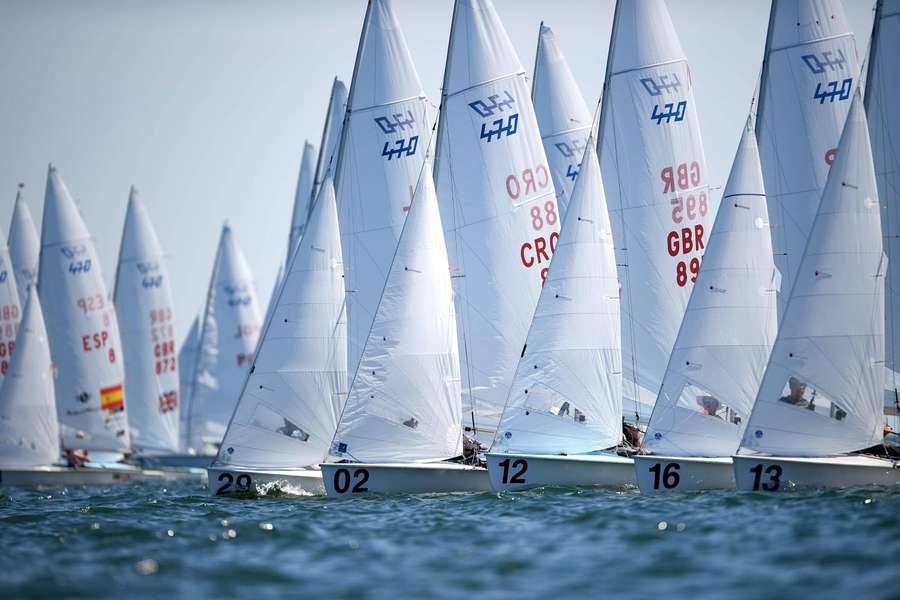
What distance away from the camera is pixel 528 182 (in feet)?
96.2

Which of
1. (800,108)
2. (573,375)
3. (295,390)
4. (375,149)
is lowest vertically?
(295,390)

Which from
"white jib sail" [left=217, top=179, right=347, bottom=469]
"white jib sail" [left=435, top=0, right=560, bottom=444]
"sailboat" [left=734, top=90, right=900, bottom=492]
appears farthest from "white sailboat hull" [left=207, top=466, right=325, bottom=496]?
"sailboat" [left=734, top=90, right=900, bottom=492]

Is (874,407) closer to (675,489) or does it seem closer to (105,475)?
(675,489)

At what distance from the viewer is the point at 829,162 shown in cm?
2823

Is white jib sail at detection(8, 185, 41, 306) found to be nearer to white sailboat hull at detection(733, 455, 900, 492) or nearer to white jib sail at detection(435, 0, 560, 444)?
white jib sail at detection(435, 0, 560, 444)

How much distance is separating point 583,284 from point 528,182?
15.6ft

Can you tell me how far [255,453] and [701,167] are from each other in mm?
11442

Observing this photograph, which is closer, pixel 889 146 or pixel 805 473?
pixel 805 473

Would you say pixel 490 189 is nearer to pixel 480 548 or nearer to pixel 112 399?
pixel 480 548

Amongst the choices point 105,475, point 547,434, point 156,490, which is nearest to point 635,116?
point 547,434

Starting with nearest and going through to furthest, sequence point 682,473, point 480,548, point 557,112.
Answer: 1. point 480,548
2. point 682,473
3. point 557,112

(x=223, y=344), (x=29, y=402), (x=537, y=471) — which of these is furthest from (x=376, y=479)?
(x=223, y=344)

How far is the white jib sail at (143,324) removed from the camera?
49.5 meters

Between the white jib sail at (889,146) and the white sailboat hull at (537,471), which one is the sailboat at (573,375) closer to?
the white sailboat hull at (537,471)
